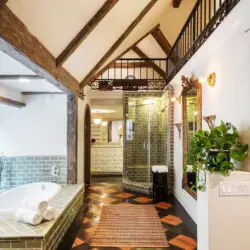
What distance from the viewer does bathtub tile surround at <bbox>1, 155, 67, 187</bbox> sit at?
4566 mm

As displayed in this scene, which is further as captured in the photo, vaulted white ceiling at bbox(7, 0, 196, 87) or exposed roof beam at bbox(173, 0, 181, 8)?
exposed roof beam at bbox(173, 0, 181, 8)

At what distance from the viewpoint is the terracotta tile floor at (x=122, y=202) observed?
2850 millimetres

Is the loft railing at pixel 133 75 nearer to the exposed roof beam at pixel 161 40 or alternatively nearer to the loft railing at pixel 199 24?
the exposed roof beam at pixel 161 40

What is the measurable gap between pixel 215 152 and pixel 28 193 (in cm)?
364

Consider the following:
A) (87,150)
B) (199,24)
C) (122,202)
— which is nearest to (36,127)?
(87,150)

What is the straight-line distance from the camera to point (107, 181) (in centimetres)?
657

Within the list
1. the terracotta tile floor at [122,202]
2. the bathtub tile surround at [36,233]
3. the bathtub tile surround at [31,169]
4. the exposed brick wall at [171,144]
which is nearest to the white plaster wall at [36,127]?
the bathtub tile surround at [31,169]

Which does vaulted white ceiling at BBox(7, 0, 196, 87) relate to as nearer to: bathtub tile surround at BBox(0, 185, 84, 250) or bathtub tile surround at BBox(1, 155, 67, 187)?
bathtub tile surround at BBox(1, 155, 67, 187)

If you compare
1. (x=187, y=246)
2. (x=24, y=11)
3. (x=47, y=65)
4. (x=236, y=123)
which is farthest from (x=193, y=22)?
(x=187, y=246)

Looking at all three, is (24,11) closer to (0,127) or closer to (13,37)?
(13,37)

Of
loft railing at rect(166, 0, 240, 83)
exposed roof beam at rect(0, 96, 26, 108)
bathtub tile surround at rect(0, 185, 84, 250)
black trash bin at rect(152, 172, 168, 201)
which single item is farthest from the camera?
black trash bin at rect(152, 172, 168, 201)

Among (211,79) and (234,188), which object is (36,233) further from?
(211,79)

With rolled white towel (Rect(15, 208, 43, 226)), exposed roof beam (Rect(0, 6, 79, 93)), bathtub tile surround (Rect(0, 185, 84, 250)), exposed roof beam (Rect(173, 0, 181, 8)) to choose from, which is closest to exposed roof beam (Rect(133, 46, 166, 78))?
exposed roof beam (Rect(173, 0, 181, 8))

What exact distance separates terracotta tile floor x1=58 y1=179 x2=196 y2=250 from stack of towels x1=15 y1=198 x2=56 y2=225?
18.7 inches
